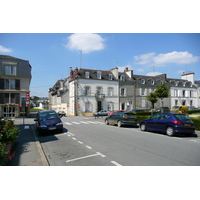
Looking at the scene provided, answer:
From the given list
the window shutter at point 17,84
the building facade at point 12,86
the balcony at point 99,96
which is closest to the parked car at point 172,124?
the balcony at point 99,96

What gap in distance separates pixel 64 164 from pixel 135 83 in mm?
36792

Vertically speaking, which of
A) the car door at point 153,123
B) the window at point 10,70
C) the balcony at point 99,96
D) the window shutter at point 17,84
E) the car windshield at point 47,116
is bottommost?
the car door at point 153,123

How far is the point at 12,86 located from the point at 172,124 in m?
30.2

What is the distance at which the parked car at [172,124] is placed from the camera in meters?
9.73

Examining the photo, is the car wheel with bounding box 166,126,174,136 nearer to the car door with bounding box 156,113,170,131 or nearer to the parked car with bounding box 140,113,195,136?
the parked car with bounding box 140,113,195,136

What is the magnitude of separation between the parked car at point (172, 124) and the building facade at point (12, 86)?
2589cm

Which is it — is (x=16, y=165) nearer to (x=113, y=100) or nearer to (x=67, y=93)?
(x=113, y=100)

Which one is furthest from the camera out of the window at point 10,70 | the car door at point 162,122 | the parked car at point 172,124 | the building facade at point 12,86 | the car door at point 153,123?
the window at point 10,70

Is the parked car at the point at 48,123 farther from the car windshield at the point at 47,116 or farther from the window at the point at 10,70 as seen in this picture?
the window at the point at 10,70

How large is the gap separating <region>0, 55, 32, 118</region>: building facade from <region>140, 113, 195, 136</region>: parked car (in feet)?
84.9

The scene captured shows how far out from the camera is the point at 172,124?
9.98m

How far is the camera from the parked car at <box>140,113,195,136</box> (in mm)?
9734

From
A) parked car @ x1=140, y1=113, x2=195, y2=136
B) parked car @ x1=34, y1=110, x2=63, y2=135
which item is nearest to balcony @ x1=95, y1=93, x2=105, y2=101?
parked car @ x1=34, y1=110, x2=63, y2=135

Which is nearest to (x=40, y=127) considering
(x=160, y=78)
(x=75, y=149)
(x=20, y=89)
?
(x=75, y=149)
